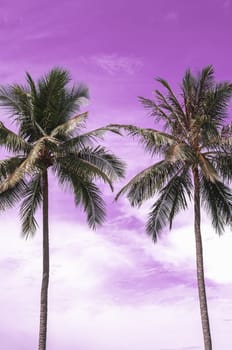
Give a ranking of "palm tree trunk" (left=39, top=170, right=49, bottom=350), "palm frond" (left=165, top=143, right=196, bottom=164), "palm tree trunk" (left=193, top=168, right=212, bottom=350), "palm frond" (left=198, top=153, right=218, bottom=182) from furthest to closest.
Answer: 1. "palm frond" (left=198, top=153, right=218, bottom=182)
2. "palm tree trunk" (left=193, top=168, right=212, bottom=350)
3. "palm frond" (left=165, top=143, right=196, bottom=164)
4. "palm tree trunk" (left=39, top=170, right=49, bottom=350)

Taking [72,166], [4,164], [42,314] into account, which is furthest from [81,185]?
[42,314]

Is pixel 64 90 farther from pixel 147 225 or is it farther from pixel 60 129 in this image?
pixel 147 225

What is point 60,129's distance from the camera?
30078 millimetres

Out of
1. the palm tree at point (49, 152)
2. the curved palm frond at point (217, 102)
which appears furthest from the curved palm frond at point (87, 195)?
the curved palm frond at point (217, 102)

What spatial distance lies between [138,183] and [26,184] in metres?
5.45

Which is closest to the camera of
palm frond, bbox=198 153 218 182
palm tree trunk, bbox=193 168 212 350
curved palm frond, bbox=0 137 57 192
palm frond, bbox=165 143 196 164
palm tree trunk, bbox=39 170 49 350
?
curved palm frond, bbox=0 137 57 192

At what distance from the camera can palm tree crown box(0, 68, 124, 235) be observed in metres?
29.9

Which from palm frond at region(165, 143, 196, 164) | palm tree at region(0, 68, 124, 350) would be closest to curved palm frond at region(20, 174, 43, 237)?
palm tree at region(0, 68, 124, 350)

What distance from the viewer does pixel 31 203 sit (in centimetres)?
3150

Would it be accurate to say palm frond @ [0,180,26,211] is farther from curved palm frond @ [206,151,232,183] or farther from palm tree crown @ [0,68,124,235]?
curved palm frond @ [206,151,232,183]

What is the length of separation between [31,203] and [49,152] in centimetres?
280

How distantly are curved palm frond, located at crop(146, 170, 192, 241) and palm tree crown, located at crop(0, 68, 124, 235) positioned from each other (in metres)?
3.14

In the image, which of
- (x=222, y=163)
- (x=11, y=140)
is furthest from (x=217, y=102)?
(x=11, y=140)

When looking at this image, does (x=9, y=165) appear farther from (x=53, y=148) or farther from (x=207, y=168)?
(x=207, y=168)
